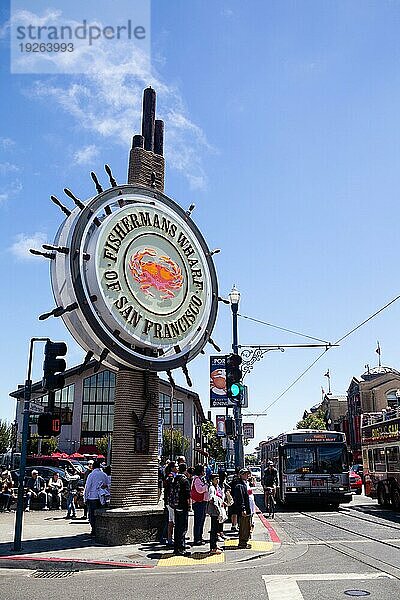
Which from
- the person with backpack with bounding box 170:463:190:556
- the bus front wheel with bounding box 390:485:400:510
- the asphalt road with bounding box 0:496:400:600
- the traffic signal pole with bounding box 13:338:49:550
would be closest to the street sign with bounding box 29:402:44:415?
the traffic signal pole with bounding box 13:338:49:550

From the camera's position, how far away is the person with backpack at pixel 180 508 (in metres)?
11.8

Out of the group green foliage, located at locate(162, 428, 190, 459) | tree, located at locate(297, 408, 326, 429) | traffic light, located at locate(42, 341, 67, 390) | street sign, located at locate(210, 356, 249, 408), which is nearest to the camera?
traffic light, located at locate(42, 341, 67, 390)

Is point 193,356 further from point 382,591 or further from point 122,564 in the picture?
point 382,591

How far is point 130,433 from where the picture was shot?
13.8m

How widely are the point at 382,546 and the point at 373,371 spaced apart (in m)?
66.8

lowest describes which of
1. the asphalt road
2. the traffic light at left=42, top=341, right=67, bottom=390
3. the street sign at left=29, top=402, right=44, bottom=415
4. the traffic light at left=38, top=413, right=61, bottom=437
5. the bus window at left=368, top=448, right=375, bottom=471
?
the asphalt road

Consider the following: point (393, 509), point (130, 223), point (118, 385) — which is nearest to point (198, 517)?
point (118, 385)

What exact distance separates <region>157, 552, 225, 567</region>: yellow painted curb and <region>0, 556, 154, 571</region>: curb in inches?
16.1

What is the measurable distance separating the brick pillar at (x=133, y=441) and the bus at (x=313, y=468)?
34.2 ft

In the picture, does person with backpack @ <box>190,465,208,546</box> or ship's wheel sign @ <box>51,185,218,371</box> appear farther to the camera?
ship's wheel sign @ <box>51,185,218,371</box>

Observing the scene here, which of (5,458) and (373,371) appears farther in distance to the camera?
(373,371)

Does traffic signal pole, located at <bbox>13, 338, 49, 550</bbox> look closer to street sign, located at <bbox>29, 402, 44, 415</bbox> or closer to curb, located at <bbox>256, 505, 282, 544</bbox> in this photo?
street sign, located at <bbox>29, 402, 44, 415</bbox>

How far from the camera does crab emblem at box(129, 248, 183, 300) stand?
47.2ft

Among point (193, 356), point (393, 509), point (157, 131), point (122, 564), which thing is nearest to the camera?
point (122, 564)
